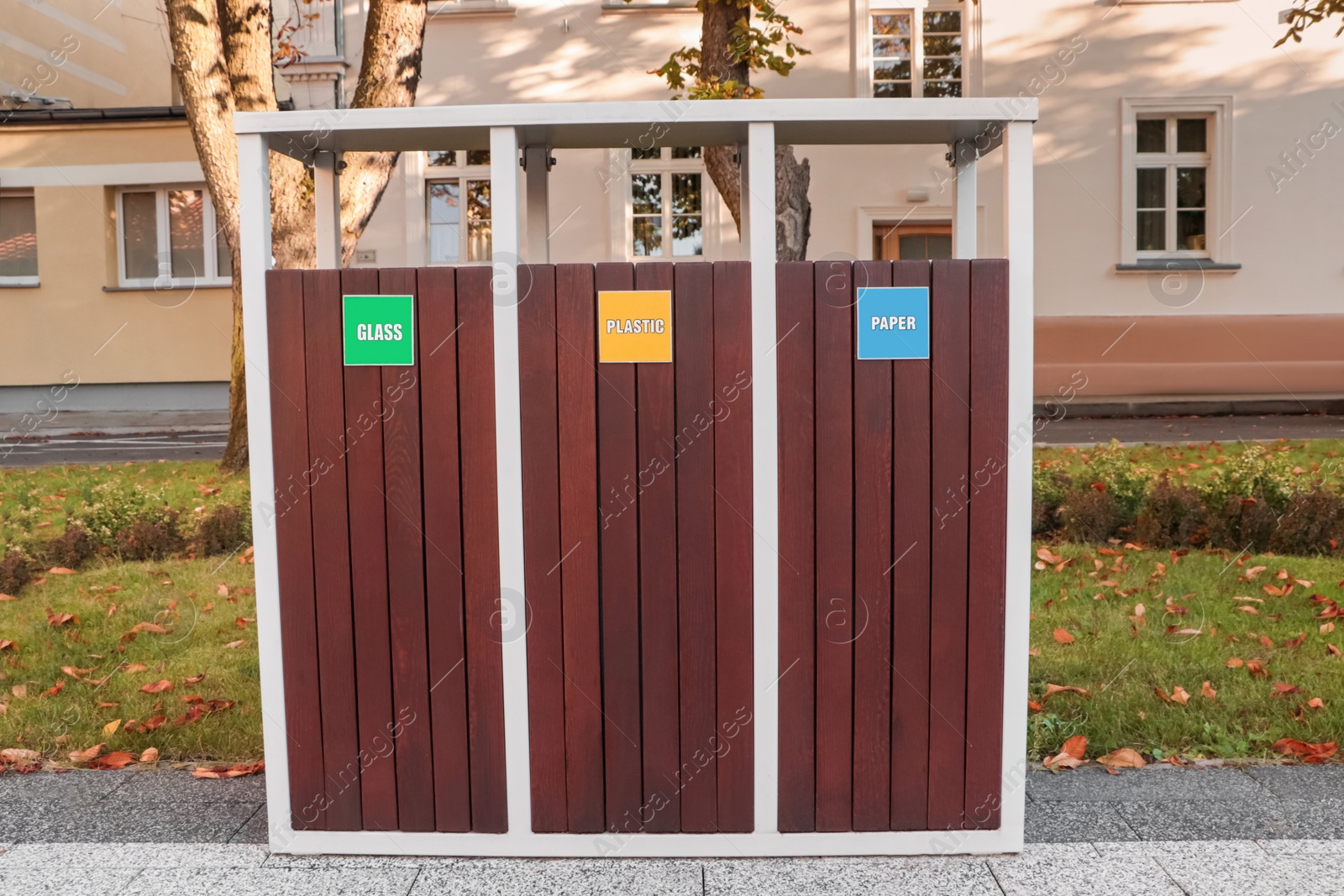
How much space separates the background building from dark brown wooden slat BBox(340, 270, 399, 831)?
39.3ft

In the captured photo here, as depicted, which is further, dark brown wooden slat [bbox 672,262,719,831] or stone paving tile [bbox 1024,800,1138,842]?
stone paving tile [bbox 1024,800,1138,842]

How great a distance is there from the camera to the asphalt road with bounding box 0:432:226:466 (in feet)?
37.8

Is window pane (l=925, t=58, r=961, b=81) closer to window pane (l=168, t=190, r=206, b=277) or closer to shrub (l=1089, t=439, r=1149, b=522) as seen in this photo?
shrub (l=1089, t=439, r=1149, b=522)

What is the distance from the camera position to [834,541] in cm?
281

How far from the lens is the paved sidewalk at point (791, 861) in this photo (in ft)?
8.87

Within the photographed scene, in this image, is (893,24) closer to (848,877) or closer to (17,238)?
(17,238)

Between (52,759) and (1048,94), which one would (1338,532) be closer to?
(52,759)

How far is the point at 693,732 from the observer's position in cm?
287

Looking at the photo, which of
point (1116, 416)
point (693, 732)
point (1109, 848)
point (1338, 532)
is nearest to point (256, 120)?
point (693, 732)

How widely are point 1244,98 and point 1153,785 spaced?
46.6 ft

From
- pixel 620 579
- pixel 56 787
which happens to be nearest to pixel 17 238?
pixel 56 787

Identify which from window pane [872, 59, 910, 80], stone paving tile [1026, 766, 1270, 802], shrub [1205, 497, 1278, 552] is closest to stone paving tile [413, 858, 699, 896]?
stone paving tile [1026, 766, 1270, 802]

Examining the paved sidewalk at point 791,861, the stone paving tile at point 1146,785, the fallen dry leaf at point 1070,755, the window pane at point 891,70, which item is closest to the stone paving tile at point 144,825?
the paved sidewalk at point 791,861

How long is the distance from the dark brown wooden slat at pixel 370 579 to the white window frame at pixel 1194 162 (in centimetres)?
1411
